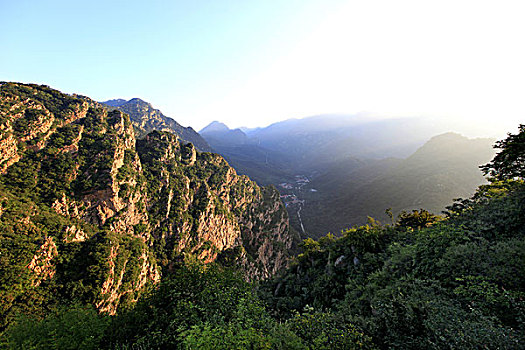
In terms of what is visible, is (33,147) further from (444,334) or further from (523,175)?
(523,175)

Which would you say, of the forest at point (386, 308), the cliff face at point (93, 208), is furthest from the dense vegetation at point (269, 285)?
the cliff face at point (93, 208)

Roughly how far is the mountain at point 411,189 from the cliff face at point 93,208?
57969mm

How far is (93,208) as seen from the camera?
42406mm

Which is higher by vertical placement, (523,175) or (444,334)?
(523,175)

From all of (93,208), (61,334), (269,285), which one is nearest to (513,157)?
(269,285)

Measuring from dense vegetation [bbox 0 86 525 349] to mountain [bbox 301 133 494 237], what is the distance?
82.5m

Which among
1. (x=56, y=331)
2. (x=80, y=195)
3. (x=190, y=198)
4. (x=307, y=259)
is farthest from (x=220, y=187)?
(x=56, y=331)

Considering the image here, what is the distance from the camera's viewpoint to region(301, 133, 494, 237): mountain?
310 feet

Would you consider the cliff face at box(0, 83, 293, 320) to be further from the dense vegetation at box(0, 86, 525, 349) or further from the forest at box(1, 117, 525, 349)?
the forest at box(1, 117, 525, 349)

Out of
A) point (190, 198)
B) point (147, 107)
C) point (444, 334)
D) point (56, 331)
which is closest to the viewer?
point (444, 334)

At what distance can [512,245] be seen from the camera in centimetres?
980

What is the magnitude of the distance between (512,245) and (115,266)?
5275 cm

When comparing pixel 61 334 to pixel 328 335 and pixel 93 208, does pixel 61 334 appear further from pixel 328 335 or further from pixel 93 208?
pixel 93 208

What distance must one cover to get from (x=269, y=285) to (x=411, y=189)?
115 metres
